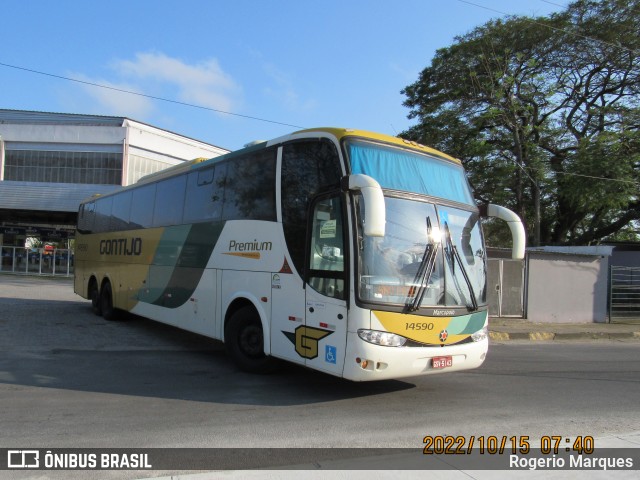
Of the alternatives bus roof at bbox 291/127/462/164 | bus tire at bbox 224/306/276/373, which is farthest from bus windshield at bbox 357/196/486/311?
bus tire at bbox 224/306/276/373

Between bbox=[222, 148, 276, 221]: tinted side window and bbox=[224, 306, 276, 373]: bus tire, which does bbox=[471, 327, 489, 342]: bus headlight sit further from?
bbox=[222, 148, 276, 221]: tinted side window

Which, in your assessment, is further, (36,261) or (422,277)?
(36,261)

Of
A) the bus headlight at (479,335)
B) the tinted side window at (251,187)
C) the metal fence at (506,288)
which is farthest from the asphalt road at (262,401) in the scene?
the metal fence at (506,288)

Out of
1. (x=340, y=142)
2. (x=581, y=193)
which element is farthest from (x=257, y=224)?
(x=581, y=193)

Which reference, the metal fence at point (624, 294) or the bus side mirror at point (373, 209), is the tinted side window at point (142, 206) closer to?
the bus side mirror at point (373, 209)

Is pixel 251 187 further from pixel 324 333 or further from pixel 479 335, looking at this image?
pixel 479 335

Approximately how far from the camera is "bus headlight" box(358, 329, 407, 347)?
545 centimetres

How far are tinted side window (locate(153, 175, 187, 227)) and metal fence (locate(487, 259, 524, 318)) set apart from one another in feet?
32.2

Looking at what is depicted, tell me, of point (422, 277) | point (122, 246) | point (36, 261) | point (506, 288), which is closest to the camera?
point (422, 277)

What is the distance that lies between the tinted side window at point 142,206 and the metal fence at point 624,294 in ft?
52.2

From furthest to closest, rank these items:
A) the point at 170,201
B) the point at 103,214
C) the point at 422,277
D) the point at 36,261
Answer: the point at 36,261 < the point at 103,214 < the point at 170,201 < the point at 422,277

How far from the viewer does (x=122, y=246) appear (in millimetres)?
12016

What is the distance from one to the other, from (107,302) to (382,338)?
31.9ft

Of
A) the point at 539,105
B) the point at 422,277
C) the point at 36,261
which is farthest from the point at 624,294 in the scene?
→ the point at 36,261
